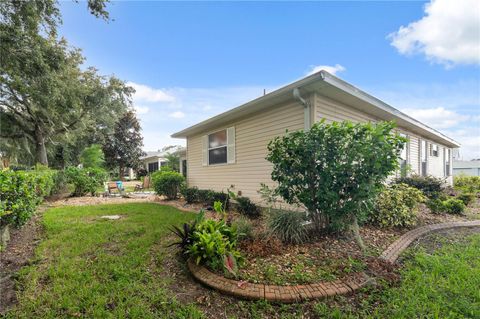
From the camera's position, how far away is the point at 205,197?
7.88m

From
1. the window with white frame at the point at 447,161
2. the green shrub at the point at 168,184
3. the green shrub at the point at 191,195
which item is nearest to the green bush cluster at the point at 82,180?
the green shrub at the point at 168,184

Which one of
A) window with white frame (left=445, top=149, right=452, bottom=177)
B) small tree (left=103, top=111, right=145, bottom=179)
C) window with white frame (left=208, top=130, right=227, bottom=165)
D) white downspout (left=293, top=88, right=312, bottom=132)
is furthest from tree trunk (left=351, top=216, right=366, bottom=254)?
small tree (left=103, top=111, right=145, bottom=179)

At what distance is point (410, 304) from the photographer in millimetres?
2184

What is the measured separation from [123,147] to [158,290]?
2529 cm

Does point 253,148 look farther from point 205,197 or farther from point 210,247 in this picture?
point 210,247

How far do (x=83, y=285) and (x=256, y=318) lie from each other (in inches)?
79.2

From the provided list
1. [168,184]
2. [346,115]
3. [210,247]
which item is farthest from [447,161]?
[210,247]

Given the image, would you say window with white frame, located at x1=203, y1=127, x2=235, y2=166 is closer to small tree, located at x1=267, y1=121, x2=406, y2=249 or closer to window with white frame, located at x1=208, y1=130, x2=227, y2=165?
window with white frame, located at x1=208, y1=130, x2=227, y2=165

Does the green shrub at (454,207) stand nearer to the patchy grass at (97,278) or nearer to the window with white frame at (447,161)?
the patchy grass at (97,278)

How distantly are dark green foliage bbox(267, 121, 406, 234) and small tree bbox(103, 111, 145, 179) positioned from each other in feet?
81.3

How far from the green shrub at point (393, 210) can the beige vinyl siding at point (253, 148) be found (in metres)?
2.33

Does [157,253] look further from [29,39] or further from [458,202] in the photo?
[29,39]

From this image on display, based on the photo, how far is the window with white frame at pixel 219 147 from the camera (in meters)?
7.25

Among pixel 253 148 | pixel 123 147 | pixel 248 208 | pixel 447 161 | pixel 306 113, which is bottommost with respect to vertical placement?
pixel 248 208
